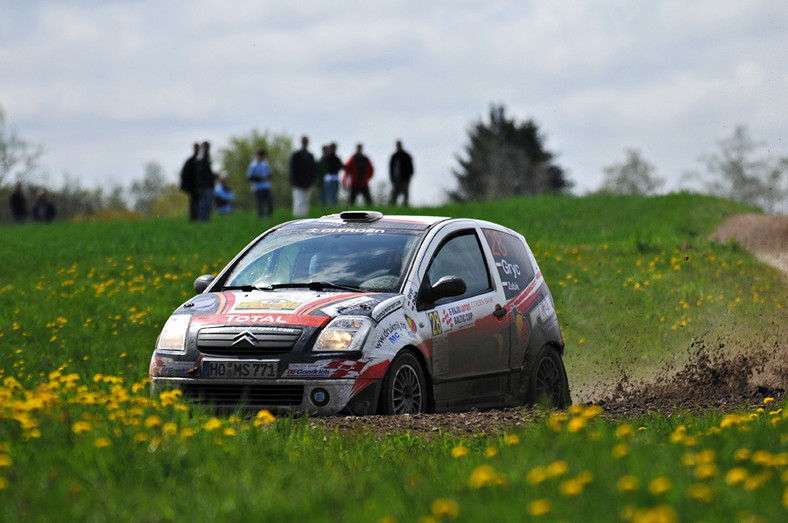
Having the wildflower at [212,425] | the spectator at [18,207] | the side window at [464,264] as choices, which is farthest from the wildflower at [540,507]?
the spectator at [18,207]

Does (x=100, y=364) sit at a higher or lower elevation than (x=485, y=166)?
lower

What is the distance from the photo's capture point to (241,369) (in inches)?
293

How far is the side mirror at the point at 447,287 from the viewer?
819cm

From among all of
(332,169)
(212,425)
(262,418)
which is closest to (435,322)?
(262,418)

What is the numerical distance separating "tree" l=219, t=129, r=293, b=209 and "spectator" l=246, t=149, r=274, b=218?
224 ft

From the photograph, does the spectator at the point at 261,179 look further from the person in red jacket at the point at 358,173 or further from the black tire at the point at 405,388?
the black tire at the point at 405,388

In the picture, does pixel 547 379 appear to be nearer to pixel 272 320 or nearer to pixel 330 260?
pixel 330 260

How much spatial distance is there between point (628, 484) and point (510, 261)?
6.14m

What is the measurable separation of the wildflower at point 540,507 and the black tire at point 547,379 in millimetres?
5678

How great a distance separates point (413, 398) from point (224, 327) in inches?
57.7

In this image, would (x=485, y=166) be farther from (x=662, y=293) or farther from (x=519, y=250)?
(x=519, y=250)

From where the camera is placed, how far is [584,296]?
1738 centimetres

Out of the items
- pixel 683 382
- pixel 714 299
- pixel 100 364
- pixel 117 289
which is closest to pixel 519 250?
pixel 683 382

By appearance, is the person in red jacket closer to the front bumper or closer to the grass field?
the grass field
